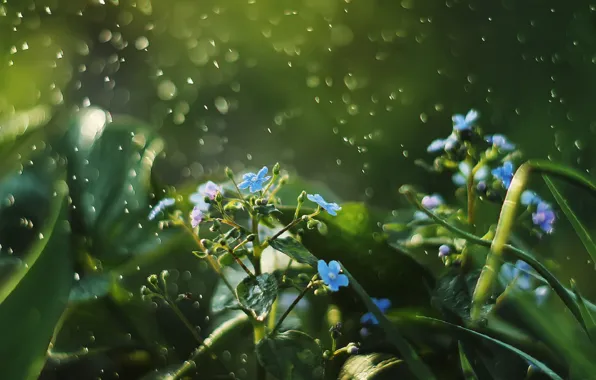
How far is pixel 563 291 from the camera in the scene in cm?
36

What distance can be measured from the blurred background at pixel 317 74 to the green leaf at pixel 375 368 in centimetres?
39

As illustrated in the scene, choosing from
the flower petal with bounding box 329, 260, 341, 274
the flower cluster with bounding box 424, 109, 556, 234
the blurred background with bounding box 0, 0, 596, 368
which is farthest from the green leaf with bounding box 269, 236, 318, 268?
the blurred background with bounding box 0, 0, 596, 368

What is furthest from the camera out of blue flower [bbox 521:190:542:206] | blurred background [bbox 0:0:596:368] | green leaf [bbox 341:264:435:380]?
blurred background [bbox 0:0:596:368]

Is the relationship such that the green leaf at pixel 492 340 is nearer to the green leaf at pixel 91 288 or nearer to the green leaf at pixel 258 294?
the green leaf at pixel 258 294

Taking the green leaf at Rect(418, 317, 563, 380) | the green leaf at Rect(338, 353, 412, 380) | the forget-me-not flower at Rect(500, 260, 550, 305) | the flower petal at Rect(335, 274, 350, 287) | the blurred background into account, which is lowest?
the blurred background

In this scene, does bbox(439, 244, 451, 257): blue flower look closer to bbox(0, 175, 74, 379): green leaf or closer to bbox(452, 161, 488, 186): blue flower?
bbox(452, 161, 488, 186): blue flower

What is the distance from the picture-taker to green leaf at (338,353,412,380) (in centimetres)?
37

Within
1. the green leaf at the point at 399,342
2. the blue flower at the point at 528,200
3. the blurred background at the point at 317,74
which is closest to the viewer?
the green leaf at the point at 399,342

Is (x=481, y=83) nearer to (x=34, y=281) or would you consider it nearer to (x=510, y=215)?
(x=510, y=215)

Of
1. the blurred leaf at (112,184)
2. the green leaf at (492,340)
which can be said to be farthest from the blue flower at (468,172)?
the blurred leaf at (112,184)

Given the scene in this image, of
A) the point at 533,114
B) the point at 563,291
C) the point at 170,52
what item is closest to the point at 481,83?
the point at 533,114

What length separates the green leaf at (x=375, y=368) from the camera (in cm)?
37

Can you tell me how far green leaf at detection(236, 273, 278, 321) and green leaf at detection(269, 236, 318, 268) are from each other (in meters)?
0.02

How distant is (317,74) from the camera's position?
930mm
